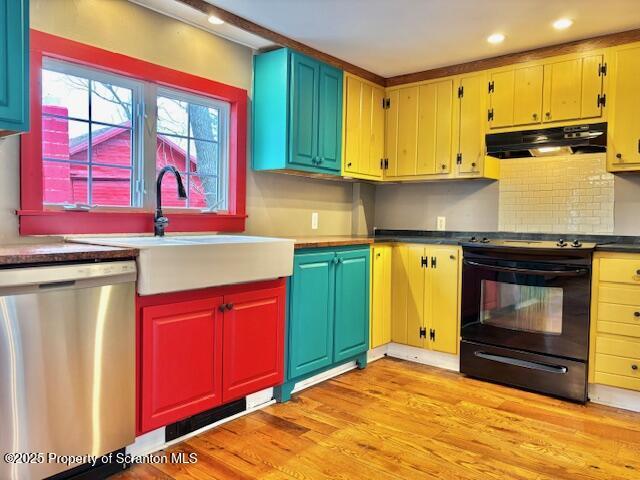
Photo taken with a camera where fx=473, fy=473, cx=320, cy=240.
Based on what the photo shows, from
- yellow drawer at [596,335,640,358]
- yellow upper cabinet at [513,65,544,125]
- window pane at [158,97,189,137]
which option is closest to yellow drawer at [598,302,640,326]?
yellow drawer at [596,335,640,358]

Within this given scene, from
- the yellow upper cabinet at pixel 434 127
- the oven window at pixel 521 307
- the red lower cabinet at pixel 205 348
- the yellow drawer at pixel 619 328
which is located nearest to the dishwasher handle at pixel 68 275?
the red lower cabinet at pixel 205 348

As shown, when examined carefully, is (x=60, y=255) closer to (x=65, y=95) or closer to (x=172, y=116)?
(x=65, y=95)

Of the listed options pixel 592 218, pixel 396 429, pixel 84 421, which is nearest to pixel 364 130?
pixel 592 218

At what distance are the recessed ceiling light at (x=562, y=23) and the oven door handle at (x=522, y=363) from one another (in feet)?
6.83

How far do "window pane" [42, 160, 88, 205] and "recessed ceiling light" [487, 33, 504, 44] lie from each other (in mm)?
2573

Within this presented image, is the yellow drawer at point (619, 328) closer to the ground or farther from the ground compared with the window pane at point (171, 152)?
closer to the ground

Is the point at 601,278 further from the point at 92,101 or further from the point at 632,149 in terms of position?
the point at 92,101

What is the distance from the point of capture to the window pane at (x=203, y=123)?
2.97 meters

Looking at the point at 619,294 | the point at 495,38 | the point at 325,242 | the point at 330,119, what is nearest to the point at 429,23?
the point at 495,38

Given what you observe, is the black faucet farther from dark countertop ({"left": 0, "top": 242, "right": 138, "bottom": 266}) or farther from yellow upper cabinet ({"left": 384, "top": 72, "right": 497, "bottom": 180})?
yellow upper cabinet ({"left": 384, "top": 72, "right": 497, "bottom": 180})

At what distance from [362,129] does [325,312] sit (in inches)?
61.2

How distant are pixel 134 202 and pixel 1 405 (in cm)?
130

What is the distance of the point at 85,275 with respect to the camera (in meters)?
1.79

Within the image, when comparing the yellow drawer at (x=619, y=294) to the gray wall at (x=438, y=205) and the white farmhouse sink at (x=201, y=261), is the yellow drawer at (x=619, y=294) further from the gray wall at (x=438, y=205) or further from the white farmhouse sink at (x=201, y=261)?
the white farmhouse sink at (x=201, y=261)
